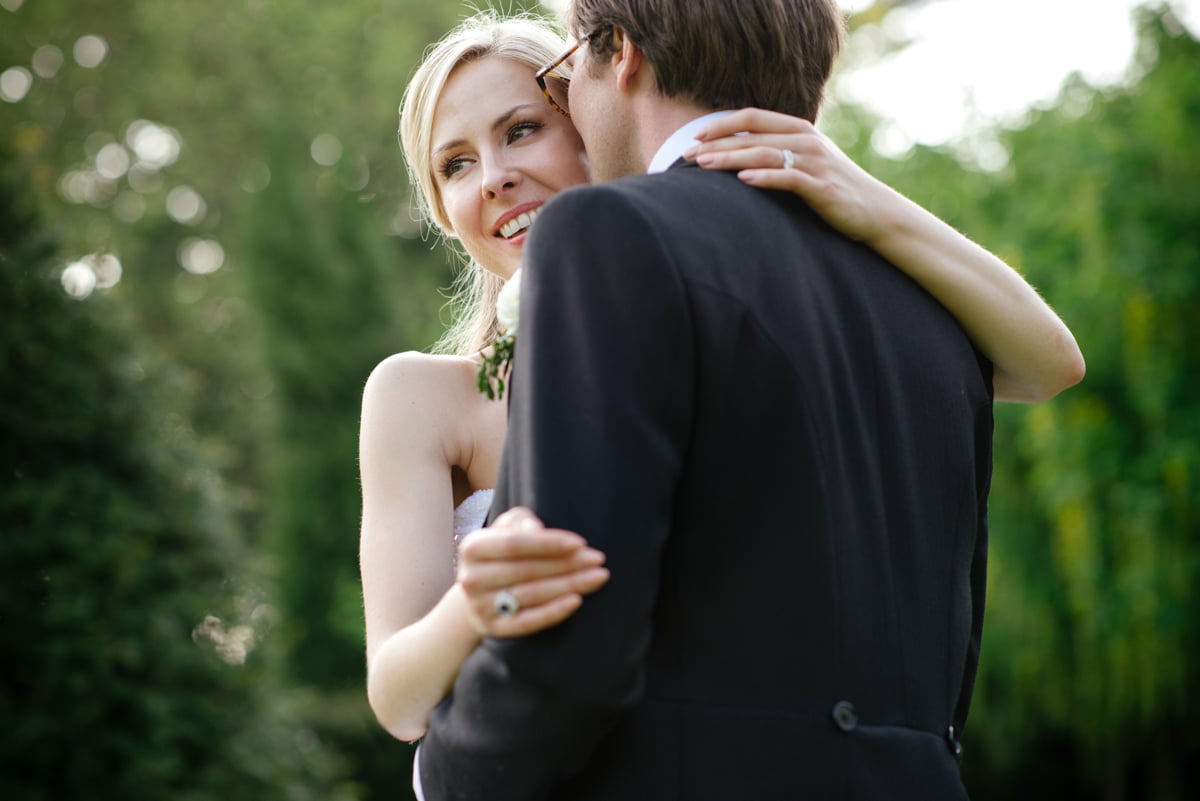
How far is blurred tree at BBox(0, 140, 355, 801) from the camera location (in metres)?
5.23

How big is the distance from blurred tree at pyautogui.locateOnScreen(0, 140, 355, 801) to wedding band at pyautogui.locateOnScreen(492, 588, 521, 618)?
14.7 feet

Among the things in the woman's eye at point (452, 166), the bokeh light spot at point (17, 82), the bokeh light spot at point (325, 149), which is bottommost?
the woman's eye at point (452, 166)

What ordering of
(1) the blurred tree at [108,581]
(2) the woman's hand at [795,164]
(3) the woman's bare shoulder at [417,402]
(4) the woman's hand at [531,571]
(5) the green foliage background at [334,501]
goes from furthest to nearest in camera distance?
1. (5) the green foliage background at [334,501]
2. (1) the blurred tree at [108,581]
3. (3) the woman's bare shoulder at [417,402]
4. (2) the woman's hand at [795,164]
5. (4) the woman's hand at [531,571]

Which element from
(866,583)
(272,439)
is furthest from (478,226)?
(272,439)

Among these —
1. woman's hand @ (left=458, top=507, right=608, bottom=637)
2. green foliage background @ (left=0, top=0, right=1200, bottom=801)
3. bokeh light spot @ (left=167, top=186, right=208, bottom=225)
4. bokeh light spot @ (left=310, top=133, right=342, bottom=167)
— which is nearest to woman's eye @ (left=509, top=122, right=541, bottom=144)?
green foliage background @ (left=0, top=0, right=1200, bottom=801)

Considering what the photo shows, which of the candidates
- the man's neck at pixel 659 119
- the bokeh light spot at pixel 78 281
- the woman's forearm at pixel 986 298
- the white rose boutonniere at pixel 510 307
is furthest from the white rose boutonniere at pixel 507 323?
the bokeh light spot at pixel 78 281

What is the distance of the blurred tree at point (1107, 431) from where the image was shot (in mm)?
7445

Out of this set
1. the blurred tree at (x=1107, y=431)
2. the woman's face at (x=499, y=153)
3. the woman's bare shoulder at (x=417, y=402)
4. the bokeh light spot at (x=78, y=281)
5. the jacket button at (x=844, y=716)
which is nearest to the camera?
the jacket button at (x=844, y=716)

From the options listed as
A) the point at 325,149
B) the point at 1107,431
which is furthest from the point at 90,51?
the point at 1107,431

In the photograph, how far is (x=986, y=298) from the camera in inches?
79.0

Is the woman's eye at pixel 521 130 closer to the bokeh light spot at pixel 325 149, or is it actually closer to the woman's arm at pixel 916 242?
the woman's arm at pixel 916 242

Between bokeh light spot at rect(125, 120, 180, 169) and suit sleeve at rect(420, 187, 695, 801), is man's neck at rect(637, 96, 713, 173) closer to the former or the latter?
suit sleeve at rect(420, 187, 695, 801)

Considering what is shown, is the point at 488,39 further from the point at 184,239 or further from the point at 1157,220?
the point at 184,239

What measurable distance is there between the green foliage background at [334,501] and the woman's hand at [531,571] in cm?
222
